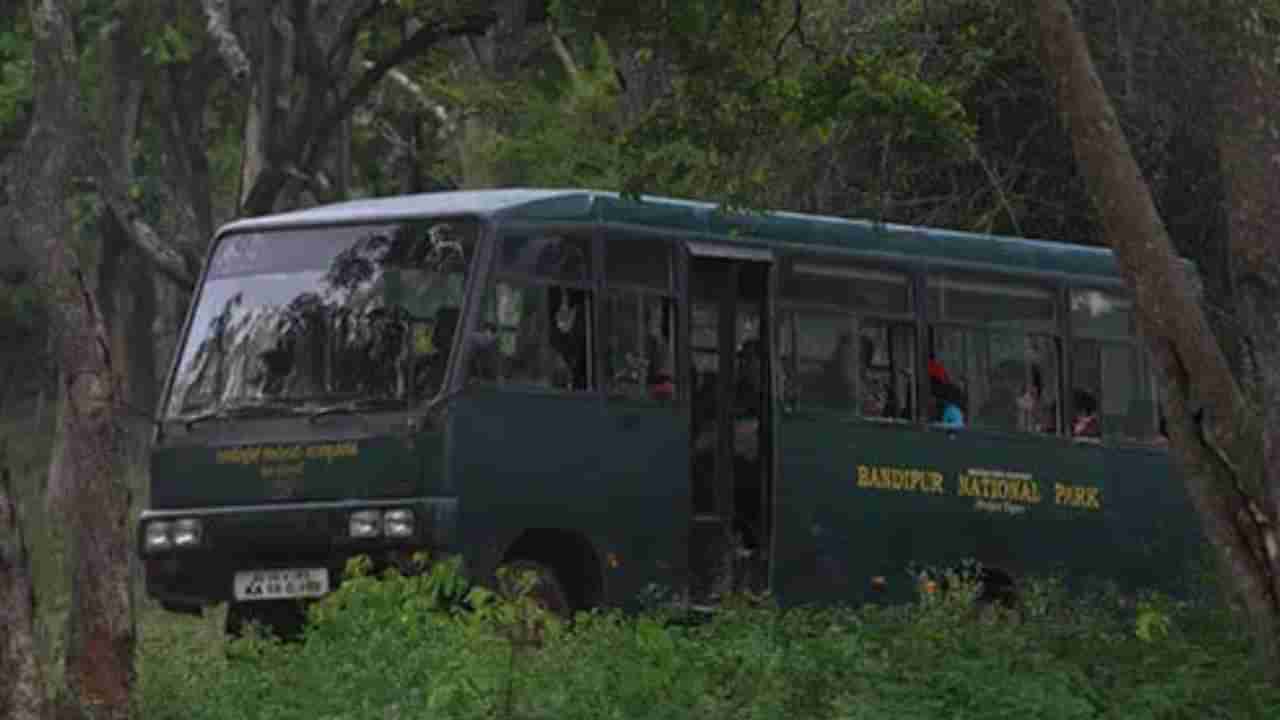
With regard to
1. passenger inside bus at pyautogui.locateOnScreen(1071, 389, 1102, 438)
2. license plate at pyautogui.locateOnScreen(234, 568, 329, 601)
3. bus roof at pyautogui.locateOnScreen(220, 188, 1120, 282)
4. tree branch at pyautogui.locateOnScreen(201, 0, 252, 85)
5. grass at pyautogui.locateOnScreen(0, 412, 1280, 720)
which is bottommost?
grass at pyautogui.locateOnScreen(0, 412, 1280, 720)

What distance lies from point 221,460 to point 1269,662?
6.58 m

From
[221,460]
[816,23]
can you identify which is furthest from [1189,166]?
[221,460]

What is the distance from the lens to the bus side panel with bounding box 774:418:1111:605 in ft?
61.5

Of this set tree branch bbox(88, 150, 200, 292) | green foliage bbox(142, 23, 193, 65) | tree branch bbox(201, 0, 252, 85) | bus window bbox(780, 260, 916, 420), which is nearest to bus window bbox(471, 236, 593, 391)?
bus window bbox(780, 260, 916, 420)

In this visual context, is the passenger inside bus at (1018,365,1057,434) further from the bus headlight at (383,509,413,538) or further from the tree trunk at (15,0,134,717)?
the tree trunk at (15,0,134,717)

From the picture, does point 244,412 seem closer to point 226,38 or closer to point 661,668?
point 661,668

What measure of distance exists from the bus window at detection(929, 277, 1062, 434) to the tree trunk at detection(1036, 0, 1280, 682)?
724 cm

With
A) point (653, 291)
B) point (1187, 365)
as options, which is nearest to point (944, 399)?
point (653, 291)

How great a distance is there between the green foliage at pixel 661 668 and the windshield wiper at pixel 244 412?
2.16 m

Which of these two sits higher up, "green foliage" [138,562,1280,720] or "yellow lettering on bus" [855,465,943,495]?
"yellow lettering on bus" [855,465,943,495]

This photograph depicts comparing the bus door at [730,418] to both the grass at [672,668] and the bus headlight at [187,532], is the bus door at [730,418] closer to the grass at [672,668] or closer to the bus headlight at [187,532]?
the bus headlight at [187,532]

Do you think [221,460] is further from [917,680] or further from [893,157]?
[893,157]

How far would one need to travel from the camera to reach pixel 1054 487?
20.2 metres

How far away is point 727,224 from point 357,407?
2882 mm
